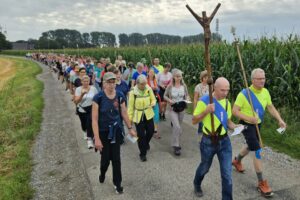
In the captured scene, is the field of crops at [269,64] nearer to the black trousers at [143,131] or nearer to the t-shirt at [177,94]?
the t-shirt at [177,94]

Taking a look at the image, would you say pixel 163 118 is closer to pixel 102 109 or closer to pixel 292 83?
pixel 292 83

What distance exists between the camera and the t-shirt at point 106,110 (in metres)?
5.00

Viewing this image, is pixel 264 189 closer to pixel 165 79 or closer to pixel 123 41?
pixel 165 79

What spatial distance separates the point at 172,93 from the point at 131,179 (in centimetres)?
239

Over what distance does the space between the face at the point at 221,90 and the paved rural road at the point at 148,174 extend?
5.88 feet

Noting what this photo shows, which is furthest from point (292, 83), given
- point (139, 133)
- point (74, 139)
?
point (74, 139)

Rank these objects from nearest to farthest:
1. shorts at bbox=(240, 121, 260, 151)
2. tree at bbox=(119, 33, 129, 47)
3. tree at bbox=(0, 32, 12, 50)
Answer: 1. shorts at bbox=(240, 121, 260, 151)
2. tree at bbox=(119, 33, 129, 47)
3. tree at bbox=(0, 32, 12, 50)

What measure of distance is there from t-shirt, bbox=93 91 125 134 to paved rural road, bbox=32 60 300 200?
1.25m

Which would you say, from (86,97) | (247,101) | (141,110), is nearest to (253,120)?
(247,101)

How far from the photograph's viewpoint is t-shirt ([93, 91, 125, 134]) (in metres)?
5.00

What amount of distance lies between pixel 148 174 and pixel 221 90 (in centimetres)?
257

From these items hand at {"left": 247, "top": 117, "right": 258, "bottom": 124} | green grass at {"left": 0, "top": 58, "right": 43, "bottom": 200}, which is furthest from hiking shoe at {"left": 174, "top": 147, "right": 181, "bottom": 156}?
green grass at {"left": 0, "top": 58, "right": 43, "bottom": 200}

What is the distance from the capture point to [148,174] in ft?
19.6

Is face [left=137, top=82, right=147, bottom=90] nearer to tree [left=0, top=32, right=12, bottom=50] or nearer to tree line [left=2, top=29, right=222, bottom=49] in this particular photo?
tree line [left=2, top=29, right=222, bottom=49]
